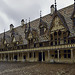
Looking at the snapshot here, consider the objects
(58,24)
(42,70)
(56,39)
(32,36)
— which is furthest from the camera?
(32,36)

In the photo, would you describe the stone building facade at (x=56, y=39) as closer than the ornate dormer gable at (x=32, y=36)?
Yes

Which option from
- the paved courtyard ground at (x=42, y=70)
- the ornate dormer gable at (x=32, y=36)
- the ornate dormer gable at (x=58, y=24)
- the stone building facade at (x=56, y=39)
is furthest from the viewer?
the ornate dormer gable at (x=32, y=36)

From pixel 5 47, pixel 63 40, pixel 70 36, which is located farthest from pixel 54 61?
pixel 5 47

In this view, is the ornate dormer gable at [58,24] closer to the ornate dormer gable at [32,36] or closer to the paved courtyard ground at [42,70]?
the ornate dormer gable at [32,36]

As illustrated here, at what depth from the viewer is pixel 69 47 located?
63.3ft

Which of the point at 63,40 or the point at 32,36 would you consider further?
the point at 32,36

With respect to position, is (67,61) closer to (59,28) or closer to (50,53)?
(50,53)

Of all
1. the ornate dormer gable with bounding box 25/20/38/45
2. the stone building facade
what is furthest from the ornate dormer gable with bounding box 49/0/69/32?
the ornate dormer gable with bounding box 25/20/38/45

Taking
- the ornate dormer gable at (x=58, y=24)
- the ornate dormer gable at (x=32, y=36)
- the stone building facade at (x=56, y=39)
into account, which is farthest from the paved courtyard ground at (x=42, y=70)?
the ornate dormer gable at (x=32, y=36)

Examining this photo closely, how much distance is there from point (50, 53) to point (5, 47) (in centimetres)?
2056

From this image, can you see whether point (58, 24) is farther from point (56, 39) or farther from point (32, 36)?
point (32, 36)

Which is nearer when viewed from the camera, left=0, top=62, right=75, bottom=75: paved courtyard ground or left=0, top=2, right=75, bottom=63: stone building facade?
left=0, top=62, right=75, bottom=75: paved courtyard ground

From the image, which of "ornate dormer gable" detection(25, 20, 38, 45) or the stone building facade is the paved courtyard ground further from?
"ornate dormer gable" detection(25, 20, 38, 45)

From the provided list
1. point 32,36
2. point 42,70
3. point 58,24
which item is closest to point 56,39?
point 58,24
